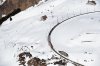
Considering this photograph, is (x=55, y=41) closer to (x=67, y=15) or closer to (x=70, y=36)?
(x=70, y=36)

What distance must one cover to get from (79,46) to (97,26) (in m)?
3.10

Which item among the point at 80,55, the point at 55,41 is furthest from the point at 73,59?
the point at 55,41

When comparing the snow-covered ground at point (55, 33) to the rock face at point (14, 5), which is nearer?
the snow-covered ground at point (55, 33)

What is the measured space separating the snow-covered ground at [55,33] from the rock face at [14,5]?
18.7 feet

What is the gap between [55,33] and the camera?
18516 mm

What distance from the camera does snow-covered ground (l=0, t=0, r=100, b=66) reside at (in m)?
15.9

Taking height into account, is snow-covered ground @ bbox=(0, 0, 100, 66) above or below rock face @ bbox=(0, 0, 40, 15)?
below

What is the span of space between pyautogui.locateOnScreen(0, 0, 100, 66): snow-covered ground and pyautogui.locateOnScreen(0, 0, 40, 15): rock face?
224 inches

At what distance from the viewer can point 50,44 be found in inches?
664

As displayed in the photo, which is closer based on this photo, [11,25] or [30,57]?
[30,57]

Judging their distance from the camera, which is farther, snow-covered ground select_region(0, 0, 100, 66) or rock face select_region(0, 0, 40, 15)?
rock face select_region(0, 0, 40, 15)

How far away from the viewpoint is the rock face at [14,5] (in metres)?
29.4

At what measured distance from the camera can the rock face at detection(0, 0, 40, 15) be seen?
96.5 ft

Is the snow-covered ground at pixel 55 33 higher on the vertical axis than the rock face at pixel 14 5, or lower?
lower
